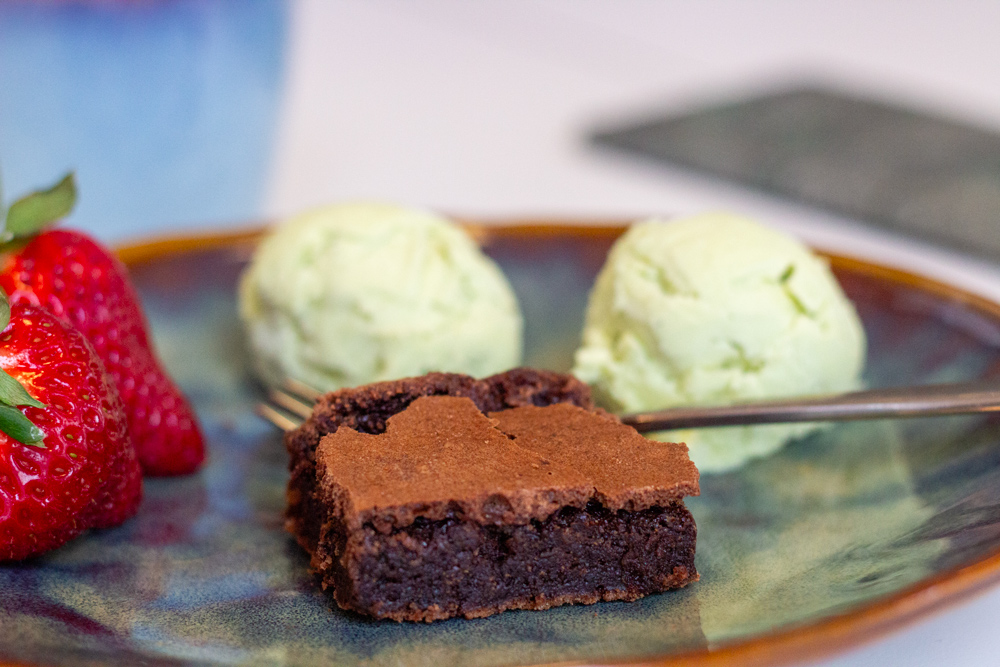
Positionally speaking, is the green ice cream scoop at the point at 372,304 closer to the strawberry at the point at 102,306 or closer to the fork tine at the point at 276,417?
the fork tine at the point at 276,417

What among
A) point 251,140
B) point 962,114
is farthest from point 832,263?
point 962,114

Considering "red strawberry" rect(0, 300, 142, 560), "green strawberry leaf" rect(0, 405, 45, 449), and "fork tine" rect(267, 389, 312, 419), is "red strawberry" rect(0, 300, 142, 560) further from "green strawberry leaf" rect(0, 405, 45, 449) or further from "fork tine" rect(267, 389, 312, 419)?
"fork tine" rect(267, 389, 312, 419)

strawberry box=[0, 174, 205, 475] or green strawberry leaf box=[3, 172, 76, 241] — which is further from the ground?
green strawberry leaf box=[3, 172, 76, 241]

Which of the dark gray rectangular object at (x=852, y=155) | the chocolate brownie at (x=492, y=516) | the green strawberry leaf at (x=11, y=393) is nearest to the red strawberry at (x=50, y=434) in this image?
the green strawberry leaf at (x=11, y=393)

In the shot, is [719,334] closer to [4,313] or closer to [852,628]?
[852,628]

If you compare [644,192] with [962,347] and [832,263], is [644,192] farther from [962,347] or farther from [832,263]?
[962,347]

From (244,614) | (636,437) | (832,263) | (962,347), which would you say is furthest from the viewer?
(832,263)

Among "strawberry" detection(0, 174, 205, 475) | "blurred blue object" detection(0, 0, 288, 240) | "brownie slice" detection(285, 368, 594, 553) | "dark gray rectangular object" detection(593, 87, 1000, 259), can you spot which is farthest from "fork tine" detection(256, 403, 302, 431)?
"dark gray rectangular object" detection(593, 87, 1000, 259)
